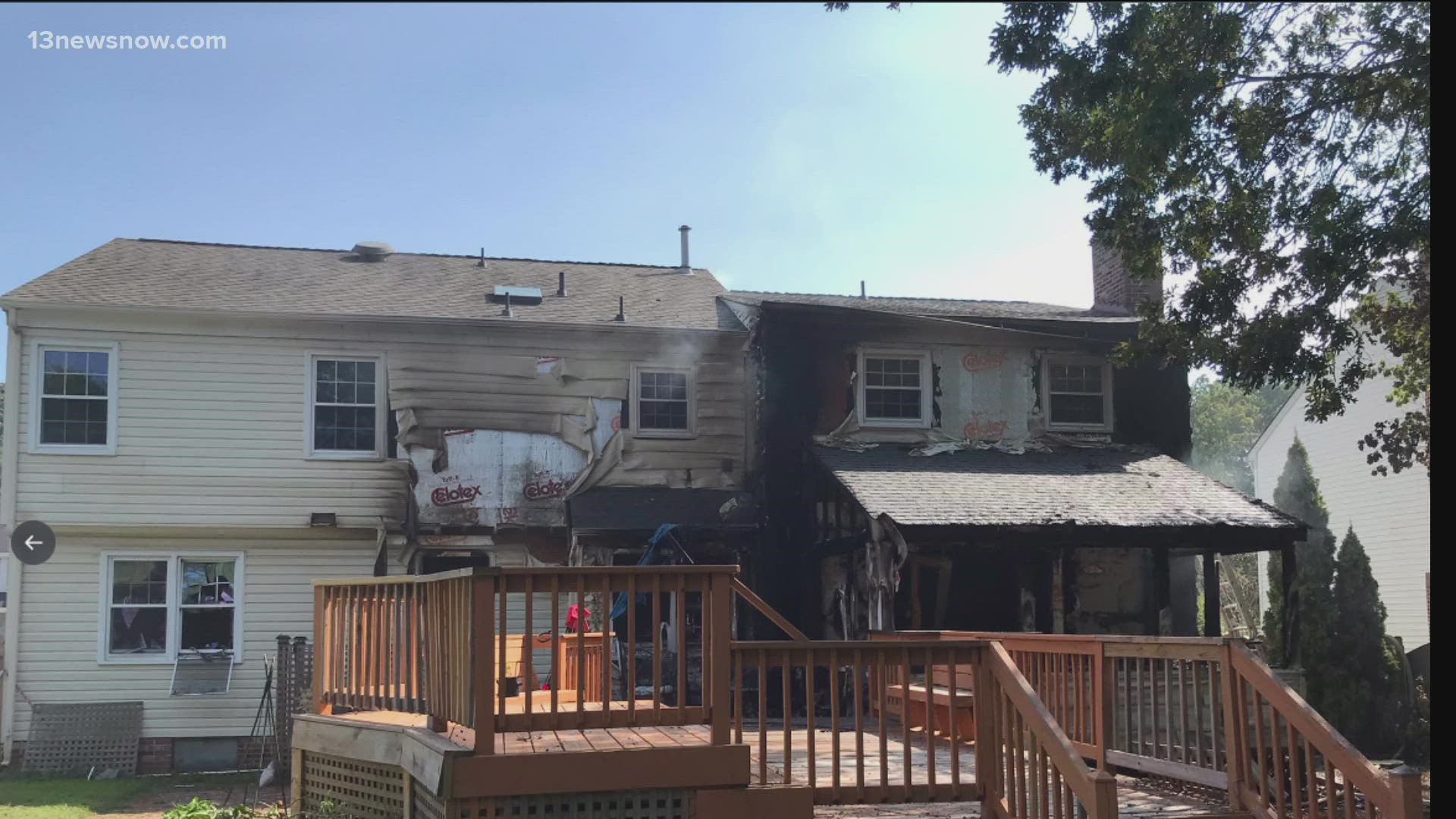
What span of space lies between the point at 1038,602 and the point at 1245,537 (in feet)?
9.27

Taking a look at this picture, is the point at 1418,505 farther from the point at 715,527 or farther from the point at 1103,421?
the point at 715,527

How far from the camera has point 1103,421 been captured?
740 inches

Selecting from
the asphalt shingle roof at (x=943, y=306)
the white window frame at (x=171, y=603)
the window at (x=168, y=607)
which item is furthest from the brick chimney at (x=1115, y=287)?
the window at (x=168, y=607)

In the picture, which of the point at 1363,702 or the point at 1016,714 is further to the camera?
the point at 1363,702

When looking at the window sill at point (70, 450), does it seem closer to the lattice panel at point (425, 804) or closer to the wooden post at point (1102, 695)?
the lattice panel at point (425, 804)

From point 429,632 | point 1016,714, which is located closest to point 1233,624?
point 1016,714

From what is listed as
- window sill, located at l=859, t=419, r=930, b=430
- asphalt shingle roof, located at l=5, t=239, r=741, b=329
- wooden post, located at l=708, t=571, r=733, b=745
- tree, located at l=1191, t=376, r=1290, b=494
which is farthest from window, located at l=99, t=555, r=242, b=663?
tree, located at l=1191, t=376, r=1290, b=494

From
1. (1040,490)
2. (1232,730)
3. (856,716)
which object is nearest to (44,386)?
(1040,490)

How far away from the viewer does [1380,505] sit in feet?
81.5

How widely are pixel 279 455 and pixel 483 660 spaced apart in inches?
438

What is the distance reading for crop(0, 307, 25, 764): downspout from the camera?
50.8ft

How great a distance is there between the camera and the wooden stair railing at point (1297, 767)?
638 centimetres

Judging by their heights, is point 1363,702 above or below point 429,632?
below

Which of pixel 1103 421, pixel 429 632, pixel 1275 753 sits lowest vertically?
pixel 1275 753
